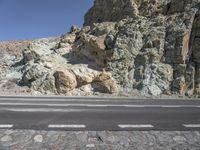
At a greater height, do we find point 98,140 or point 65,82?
Result: point 65,82

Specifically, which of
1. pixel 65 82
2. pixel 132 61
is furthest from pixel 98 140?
pixel 132 61

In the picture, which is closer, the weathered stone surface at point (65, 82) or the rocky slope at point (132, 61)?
the weathered stone surface at point (65, 82)

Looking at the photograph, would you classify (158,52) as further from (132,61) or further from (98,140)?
(98,140)

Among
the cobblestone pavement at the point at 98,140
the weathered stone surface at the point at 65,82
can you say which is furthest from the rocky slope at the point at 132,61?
the cobblestone pavement at the point at 98,140

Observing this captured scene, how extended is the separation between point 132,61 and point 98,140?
20471 millimetres

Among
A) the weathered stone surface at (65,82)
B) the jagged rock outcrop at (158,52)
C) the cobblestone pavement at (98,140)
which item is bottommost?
the cobblestone pavement at (98,140)

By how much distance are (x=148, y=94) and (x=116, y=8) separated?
1896 cm

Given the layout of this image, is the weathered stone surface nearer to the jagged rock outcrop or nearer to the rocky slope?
the rocky slope

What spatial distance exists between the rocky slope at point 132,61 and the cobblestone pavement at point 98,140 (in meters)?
17.0

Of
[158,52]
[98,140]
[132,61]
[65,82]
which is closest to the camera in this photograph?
[98,140]

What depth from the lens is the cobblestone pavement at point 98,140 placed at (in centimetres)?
583

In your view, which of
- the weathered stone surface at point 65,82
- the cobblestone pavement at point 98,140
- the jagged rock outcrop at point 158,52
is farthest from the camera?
the jagged rock outcrop at point 158,52

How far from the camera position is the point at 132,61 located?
86.2 feet

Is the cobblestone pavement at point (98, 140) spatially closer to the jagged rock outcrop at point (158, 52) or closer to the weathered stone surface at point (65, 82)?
the jagged rock outcrop at point (158, 52)
